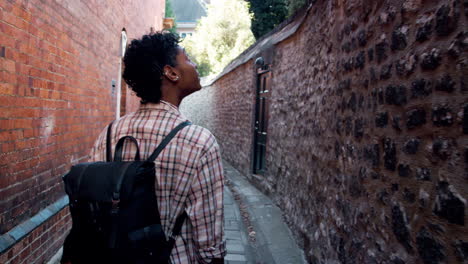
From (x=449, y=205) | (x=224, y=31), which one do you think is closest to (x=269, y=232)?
(x=449, y=205)

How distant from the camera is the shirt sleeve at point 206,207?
1.50m

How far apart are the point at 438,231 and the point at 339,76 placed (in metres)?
1.89

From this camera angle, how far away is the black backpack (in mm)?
1315

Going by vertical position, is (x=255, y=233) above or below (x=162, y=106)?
below

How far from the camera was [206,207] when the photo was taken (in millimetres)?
1514

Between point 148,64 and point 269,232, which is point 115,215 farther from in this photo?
point 269,232

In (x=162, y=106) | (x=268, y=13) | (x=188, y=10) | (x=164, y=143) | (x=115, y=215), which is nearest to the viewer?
(x=115, y=215)

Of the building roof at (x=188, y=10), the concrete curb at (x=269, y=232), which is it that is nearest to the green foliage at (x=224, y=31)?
the building roof at (x=188, y=10)

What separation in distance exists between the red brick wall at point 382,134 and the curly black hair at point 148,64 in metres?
1.19

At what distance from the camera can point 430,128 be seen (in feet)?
5.67

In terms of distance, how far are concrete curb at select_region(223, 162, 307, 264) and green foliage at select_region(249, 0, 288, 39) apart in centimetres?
841

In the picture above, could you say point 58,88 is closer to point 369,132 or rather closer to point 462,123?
point 369,132

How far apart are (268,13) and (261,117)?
747cm

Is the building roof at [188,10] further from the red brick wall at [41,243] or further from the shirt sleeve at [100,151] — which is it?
the shirt sleeve at [100,151]
